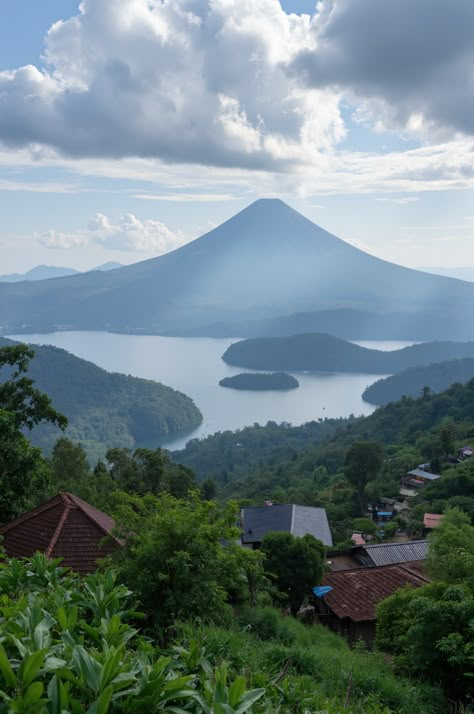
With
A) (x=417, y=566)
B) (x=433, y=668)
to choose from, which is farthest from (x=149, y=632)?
(x=417, y=566)

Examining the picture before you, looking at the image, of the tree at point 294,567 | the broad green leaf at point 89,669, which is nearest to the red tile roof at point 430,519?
the tree at point 294,567

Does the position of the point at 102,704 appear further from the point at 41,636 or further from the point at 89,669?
the point at 41,636

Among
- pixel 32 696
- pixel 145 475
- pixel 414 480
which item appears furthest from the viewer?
pixel 414 480

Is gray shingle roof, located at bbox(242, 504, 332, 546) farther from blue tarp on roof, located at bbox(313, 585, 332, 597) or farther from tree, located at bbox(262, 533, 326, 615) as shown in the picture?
tree, located at bbox(262, 533, 326, 615)

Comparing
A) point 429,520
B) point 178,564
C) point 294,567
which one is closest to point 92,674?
point 178,564

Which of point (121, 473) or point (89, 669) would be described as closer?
point (89, 669)

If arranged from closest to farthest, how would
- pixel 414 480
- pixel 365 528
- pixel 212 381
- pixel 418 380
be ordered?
1. pixel 365 528
2. pixel 414 480
3. pixel 418 380
4. pixel 212 381

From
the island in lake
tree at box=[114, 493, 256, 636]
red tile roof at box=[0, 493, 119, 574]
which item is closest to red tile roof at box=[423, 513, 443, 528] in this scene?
red tile roof at box=[0, 493, 119, 574]
